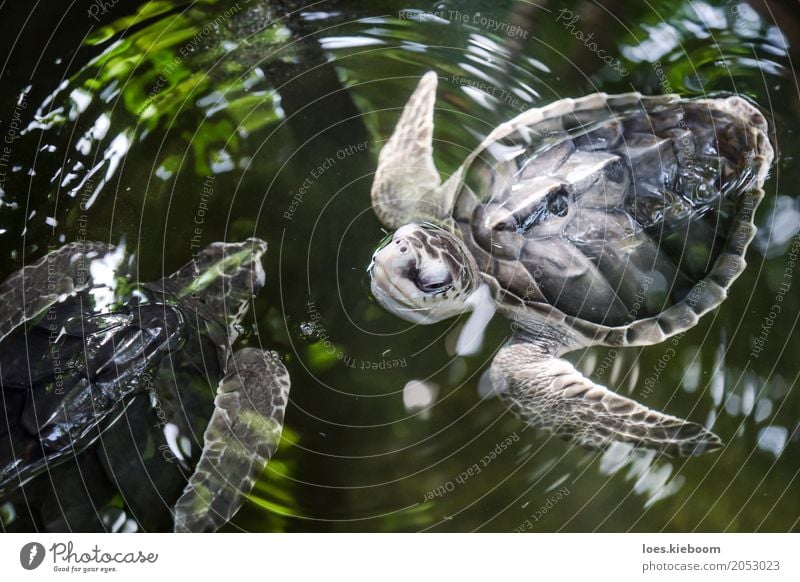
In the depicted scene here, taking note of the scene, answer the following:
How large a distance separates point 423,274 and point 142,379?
0.37m

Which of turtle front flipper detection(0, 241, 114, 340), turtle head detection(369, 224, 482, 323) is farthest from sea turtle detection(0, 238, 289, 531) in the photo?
turtle head detection(369, 224, 482, 323)

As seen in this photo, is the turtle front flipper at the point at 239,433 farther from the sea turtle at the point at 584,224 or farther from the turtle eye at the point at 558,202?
the turtle eye at the point at 558,202

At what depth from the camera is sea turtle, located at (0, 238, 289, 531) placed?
2.09 ft

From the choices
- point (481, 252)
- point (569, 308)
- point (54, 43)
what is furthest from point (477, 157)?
point (54, 43)

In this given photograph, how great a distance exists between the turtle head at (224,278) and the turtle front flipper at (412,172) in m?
0.17

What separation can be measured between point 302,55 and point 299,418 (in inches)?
19.0

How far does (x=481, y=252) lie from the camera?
0.74 m

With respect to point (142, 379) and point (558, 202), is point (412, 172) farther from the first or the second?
point (142, 379)

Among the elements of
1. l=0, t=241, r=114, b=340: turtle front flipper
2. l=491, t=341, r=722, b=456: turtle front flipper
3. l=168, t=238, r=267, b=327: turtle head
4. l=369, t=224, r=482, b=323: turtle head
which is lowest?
l=491, t=341, r=722, b=456: turtle front flipper
